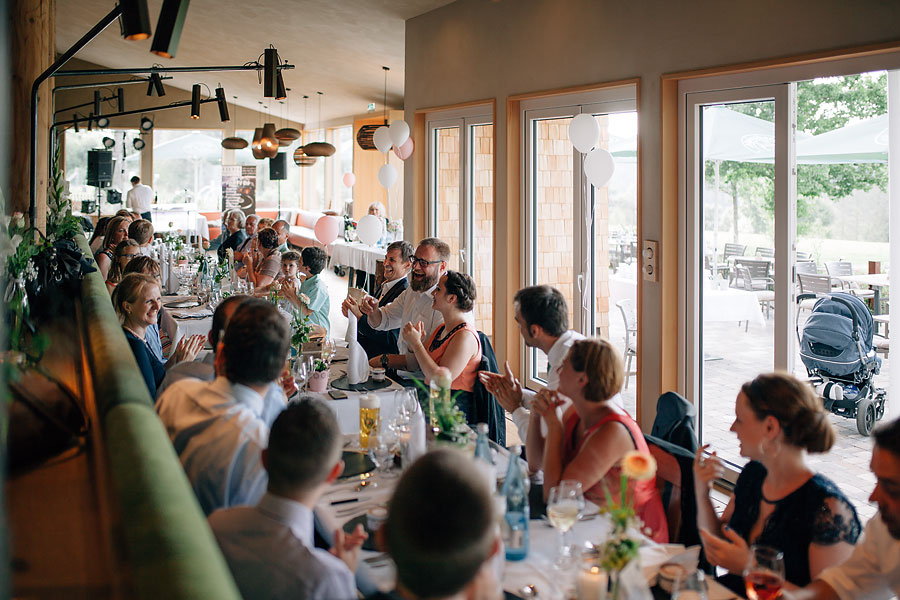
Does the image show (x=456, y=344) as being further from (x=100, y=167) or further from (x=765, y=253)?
(x=100, y=167)

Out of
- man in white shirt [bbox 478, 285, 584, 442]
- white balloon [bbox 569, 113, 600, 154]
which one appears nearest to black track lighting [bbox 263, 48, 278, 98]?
white balloon [bbox 569, 113, 600, 154]

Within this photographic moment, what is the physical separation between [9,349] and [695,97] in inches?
161

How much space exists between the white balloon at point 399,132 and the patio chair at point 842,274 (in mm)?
4852

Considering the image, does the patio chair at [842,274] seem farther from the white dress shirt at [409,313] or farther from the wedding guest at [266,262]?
the wedding guest at [266,262]

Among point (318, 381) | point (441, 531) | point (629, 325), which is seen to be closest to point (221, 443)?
point (441, 531)

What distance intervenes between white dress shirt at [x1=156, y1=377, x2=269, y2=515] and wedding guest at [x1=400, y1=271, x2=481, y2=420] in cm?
165

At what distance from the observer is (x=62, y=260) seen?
4984mm

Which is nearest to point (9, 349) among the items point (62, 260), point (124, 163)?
point (62, 260)

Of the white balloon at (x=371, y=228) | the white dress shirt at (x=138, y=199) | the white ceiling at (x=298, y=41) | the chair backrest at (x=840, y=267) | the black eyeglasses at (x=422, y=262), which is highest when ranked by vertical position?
the white ceiling at (x=298, y=41)

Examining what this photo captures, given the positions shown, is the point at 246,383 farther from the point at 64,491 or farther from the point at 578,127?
the point at 578,127

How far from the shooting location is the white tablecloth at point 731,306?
4.74 metres

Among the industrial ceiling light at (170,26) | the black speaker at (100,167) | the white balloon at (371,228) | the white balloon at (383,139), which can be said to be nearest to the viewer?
the industrial ceiling light at (170,26)

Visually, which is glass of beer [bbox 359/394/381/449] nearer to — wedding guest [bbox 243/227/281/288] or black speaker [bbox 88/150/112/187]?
wedding guest [bbox 243/227/281/288]

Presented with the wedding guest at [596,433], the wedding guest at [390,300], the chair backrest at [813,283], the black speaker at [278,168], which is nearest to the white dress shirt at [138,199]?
the black speaker at [278,168]
